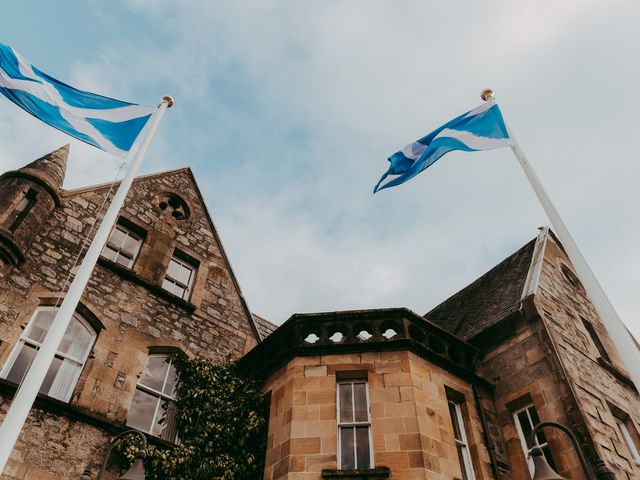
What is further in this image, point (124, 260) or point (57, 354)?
point (124, 260)

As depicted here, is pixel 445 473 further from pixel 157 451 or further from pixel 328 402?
pixel 157 451

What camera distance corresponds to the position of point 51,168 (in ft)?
38.4

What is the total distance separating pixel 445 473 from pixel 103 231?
6.58m

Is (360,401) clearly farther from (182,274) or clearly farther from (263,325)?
(263,325)

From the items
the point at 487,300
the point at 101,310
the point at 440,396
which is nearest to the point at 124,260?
the point at 101,310

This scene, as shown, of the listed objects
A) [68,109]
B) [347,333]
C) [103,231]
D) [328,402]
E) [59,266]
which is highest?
[68,109]

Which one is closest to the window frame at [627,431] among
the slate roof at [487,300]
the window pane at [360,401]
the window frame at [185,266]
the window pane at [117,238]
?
the slate roof at [487,300]

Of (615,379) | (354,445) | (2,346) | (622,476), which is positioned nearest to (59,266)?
(2,346)

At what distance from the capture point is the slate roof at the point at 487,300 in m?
12.8

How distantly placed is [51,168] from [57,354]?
4450 millimetres

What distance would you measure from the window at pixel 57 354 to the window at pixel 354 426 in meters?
5.06

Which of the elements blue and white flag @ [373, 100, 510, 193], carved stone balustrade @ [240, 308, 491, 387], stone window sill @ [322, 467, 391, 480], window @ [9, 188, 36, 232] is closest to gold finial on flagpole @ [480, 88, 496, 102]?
blue and white flag @ [373, 100, 510, 193]

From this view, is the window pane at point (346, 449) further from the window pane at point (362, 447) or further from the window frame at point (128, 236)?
the window frame at point (128, 236)

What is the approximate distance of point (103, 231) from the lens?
23.0ft
